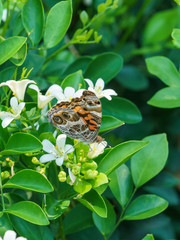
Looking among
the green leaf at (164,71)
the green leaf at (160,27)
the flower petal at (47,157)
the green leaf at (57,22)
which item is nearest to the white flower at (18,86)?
the flower petal at (47,157)

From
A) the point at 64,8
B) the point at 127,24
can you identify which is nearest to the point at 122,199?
the point at 64,8

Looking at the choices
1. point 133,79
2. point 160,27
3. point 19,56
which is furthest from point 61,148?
point 160,27

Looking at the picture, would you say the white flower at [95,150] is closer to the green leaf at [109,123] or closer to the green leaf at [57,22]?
the green leaf at [109,123]

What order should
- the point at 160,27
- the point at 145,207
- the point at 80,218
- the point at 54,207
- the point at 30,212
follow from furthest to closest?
the point at 160,27 → the point at 80,218 → the point at 145,207 → the point at 54,207 → the point at 30,212

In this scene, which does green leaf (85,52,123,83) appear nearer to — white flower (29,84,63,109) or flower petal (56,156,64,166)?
white flower (29,84,63,109)

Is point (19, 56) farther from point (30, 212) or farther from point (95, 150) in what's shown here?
point (30, 212)

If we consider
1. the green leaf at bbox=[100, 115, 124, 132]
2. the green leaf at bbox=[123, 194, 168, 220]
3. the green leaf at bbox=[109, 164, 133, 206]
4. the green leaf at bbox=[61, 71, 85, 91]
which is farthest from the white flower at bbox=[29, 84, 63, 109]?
the green leaf at bbox=[123, 194, 168, 220]

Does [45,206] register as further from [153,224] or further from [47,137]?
[153,224]
